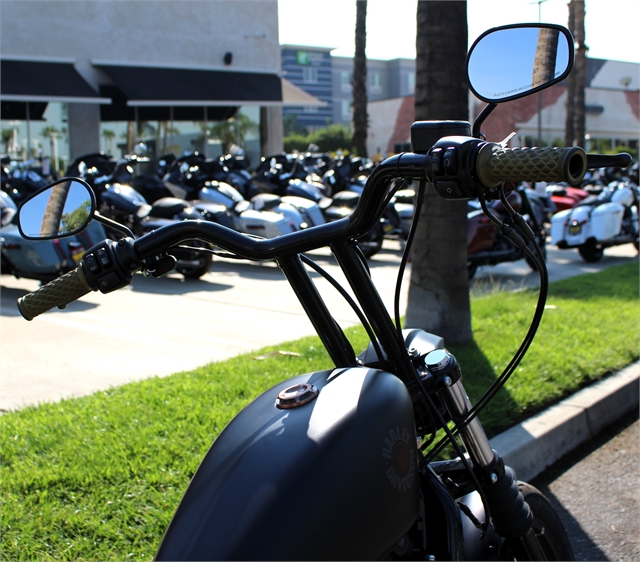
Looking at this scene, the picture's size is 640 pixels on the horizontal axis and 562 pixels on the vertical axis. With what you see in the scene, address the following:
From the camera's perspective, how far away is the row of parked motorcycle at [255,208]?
8.61m

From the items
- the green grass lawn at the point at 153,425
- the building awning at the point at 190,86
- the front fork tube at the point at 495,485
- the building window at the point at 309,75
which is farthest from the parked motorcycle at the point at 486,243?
the building window at the point at 309,75

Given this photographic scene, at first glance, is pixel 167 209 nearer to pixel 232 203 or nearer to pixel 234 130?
pixel 232 203

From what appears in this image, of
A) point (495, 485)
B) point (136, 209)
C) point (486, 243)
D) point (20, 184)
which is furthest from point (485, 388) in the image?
point (20, 184)

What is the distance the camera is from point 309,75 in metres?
75.2

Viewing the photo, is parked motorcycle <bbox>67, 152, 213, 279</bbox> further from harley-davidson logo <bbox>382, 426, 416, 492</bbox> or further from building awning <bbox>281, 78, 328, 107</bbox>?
building awning <bbox>281, 78, 328, 107</bbox>

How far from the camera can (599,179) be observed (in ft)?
58.2

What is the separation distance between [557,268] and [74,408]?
28.9 feet

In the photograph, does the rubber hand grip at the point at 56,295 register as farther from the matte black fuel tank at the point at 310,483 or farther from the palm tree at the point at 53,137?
the palm tree at the point at 53,137

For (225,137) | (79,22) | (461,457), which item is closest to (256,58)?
(225,137)

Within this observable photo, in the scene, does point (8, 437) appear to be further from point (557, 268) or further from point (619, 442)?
point (557, 268)

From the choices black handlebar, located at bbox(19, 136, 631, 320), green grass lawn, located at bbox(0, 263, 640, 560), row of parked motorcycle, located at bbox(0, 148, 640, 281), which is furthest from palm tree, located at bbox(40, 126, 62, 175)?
black handlebar, located at bbox(19, 136, 631, 320)

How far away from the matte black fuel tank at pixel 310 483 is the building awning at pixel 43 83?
18.2m

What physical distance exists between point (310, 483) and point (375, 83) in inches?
2976

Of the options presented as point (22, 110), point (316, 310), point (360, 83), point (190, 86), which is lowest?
point (316, 310)
